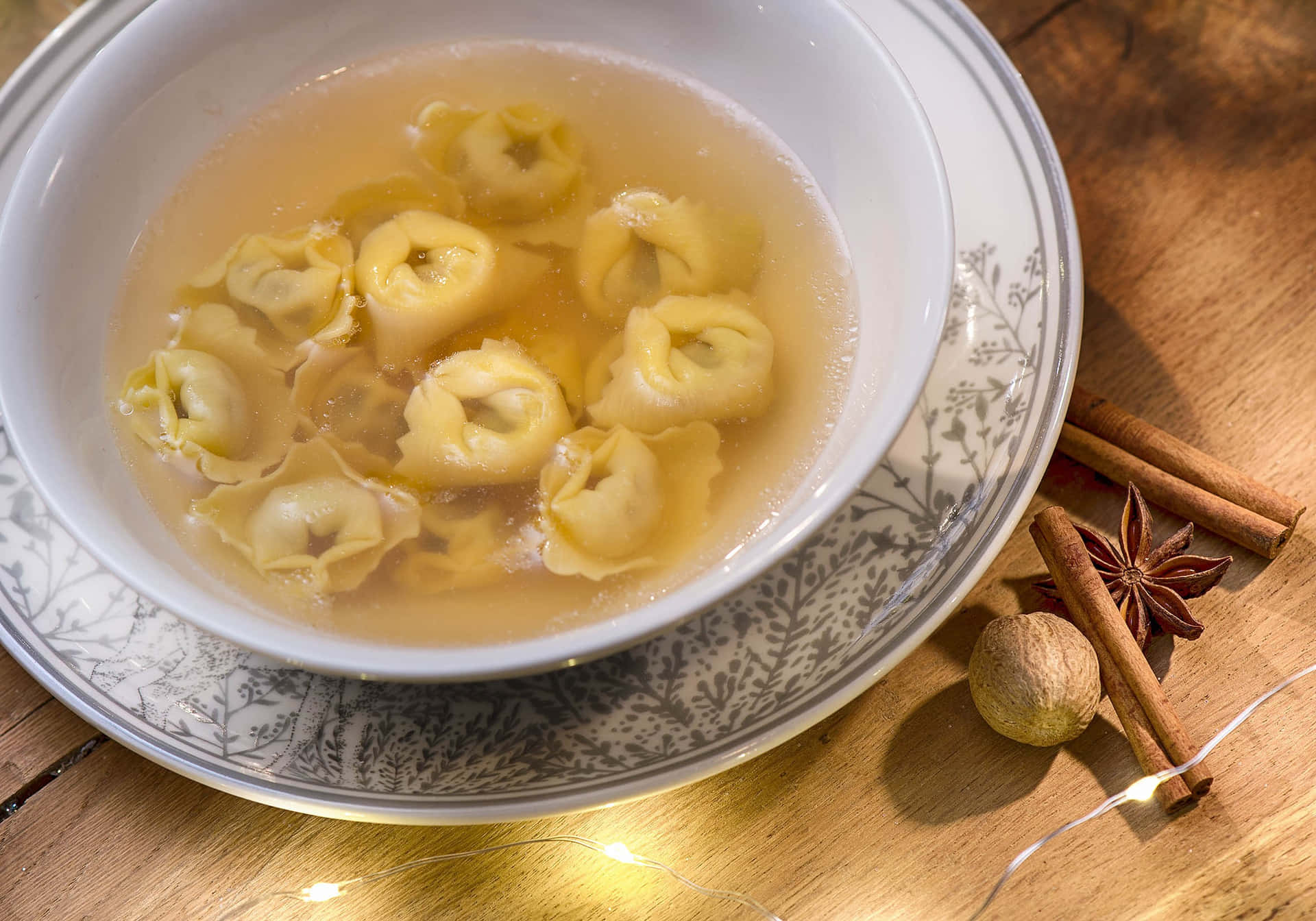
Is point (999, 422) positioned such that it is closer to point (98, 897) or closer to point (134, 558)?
point (134, 558)

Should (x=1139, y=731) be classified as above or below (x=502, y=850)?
below

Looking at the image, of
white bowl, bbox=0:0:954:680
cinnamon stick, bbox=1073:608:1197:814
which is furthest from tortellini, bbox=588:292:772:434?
cinnamon stick, bbox=1073:608:1197:814

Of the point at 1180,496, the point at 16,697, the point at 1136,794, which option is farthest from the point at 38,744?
the point at 1180,496

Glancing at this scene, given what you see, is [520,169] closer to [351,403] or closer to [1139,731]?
[351,403]

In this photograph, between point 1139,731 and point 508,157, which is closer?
point 1139,731

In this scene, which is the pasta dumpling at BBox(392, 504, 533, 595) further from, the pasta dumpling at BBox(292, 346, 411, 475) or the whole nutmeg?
the whole nutmeg

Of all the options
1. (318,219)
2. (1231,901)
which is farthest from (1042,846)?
(318,219)

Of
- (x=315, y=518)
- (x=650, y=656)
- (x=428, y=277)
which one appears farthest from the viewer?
(x=428, y=277)
